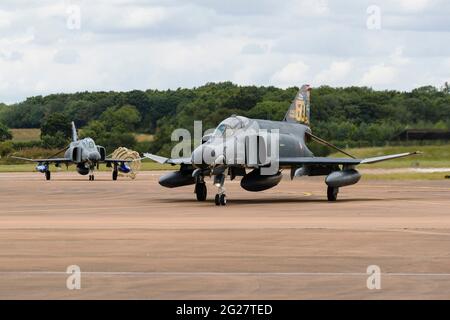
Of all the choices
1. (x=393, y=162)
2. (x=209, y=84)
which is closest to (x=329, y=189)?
(x=393, y=162)

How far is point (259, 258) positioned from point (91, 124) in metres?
70.5

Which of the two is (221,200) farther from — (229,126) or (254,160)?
(229,126)

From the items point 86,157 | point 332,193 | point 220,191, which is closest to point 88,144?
point 86,157

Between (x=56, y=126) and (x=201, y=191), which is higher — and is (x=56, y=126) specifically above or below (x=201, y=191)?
above

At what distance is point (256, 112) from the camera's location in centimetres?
6806

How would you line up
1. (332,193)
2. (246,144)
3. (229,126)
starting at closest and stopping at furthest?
1. (229,126)
2. (246,144)
3. (332,193)

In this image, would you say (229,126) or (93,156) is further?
(93,156)

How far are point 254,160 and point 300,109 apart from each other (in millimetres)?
5784

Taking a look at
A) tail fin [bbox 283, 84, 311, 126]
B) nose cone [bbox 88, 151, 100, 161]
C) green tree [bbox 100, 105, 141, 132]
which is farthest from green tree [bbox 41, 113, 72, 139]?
tail fin [bbox 283, 84, 311, 126]

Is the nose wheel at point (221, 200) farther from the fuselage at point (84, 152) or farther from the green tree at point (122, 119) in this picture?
the green tree at point (122, 119)

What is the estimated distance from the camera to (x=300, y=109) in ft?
116

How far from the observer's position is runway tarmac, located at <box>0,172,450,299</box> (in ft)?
38.5

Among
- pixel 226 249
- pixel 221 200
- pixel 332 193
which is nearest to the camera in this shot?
pixel 226 249
